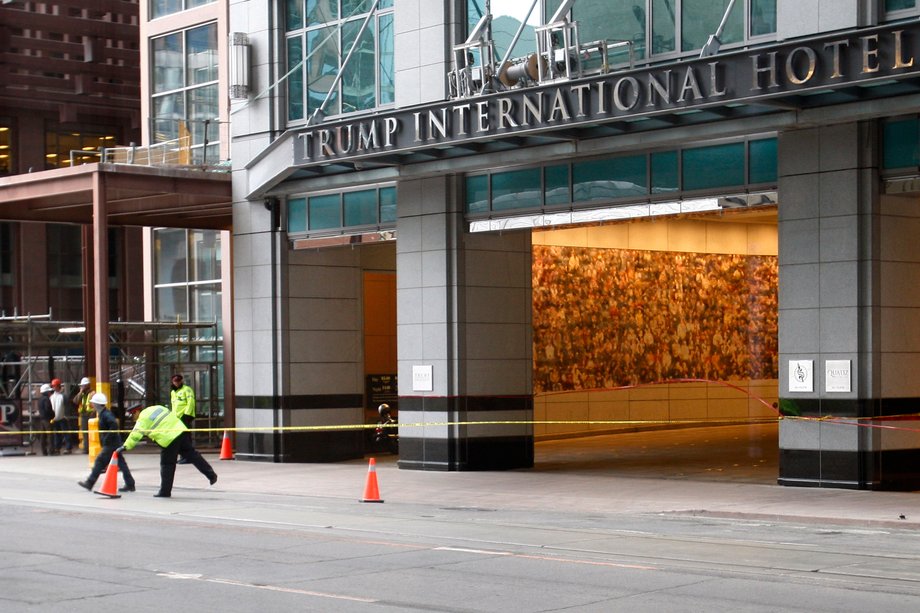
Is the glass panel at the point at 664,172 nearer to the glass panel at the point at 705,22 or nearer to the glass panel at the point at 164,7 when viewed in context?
the glass panel at the point at 705,22

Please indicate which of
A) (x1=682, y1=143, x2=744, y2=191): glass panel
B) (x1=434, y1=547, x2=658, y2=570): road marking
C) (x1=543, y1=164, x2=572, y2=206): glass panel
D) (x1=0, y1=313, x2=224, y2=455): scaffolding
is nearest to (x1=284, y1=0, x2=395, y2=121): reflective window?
(x1=543, y1=164, x2=572, y2=206): glass panel

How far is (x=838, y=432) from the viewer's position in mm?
19391

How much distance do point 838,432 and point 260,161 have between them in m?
13.9

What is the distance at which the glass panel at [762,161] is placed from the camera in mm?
20406

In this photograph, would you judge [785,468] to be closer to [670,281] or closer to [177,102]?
[670,281]

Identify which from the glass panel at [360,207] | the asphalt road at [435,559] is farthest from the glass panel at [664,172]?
the glass panel at [360,207]

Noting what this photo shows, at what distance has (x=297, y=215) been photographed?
2816 centimetres

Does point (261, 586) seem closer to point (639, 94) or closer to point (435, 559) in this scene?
point (435, 559)

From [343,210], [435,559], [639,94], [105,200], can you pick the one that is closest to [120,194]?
[105,200]

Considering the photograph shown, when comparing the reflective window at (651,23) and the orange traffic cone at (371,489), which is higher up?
the reflective window at (651,23)

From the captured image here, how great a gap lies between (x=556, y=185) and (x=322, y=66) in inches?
275

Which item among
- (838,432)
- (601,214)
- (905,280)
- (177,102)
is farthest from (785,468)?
(177,102)

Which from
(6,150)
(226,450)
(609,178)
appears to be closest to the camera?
(609,178)

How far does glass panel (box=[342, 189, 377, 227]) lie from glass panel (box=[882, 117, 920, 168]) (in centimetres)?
1075
